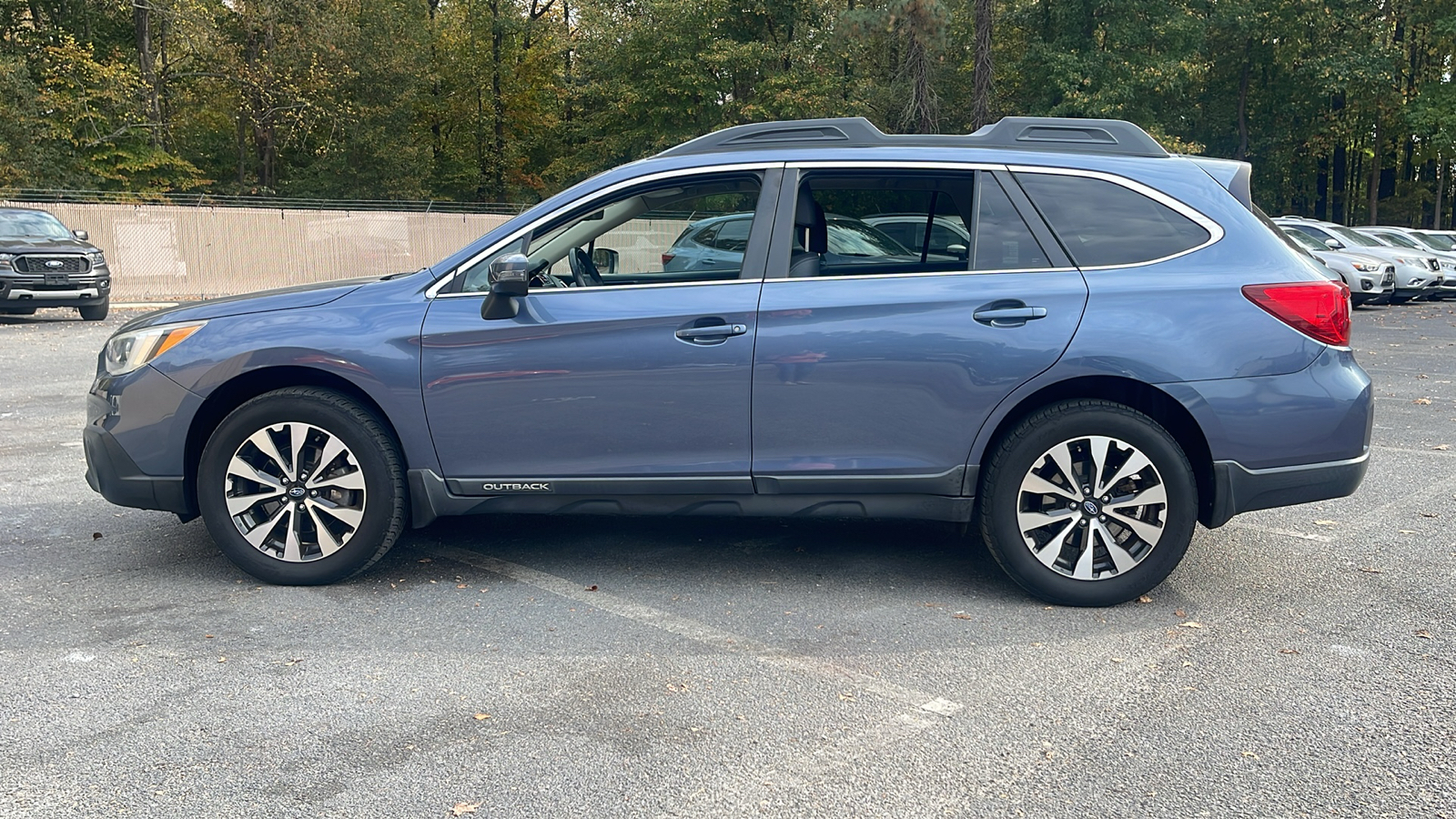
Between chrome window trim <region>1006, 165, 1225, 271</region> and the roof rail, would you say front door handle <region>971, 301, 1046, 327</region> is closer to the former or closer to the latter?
chrome window trim <region>1006, 165, 1225, 271</region>

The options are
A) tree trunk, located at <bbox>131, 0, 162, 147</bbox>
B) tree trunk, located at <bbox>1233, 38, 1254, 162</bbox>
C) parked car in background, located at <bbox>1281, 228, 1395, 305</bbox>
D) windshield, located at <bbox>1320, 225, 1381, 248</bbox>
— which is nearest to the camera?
parked car in background, located at <bbox>1281, 228, 1395, 305</bbox>

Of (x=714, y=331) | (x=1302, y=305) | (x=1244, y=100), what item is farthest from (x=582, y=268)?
(x=1244, y=100)

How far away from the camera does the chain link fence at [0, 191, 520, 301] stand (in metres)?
26.3

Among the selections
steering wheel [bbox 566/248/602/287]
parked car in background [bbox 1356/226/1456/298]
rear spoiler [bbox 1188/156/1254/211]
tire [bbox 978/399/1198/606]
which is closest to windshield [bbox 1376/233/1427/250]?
parked car in background [bbox 1356/226/1456/298]

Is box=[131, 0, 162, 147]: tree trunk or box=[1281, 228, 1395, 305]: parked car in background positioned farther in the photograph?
box=[131, 0, 162, 147]: tree trunk

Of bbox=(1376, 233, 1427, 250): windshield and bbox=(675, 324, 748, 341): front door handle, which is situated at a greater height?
bbox=(1376, 233, 1427, 250): windshield

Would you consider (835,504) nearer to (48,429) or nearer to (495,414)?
(495,414)

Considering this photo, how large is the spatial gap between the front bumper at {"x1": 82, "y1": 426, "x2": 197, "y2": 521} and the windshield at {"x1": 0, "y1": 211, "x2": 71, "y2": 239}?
15878mm

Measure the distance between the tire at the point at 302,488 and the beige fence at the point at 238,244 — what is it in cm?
2264

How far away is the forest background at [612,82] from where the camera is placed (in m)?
33.6

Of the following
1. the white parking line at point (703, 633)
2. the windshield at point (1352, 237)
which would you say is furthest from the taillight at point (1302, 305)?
the windshield at point (1352, 237)

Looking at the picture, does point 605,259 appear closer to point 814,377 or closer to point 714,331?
point 714,331

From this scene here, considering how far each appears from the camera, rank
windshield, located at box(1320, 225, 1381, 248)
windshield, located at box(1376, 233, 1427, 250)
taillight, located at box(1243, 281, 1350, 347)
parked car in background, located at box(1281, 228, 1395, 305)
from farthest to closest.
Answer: windshield, located at box(1376, 233, 1427, 250)
windshield, located at box(1320, 225, 1381, 248)
parked car in background, located at box(1281, 228, 1395, 305)
taillight, located at box(1243, 281, 1350, 347)

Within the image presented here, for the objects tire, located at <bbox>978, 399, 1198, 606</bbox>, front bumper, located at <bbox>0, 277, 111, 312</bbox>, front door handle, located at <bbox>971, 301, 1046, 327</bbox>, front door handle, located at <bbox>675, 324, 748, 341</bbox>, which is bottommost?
tire, located at <bbox>978, 399, 1198, 606</bbox>
